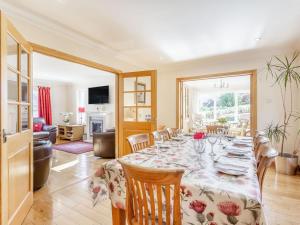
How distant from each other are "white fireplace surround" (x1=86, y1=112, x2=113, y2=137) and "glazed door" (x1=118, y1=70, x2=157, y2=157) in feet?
8.58

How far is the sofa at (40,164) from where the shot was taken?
2.49 metres

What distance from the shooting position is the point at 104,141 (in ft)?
13.8

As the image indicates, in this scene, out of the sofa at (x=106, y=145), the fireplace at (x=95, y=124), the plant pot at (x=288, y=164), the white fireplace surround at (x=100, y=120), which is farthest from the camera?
the fireplace at (x=95, y=124)

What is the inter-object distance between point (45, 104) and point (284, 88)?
24.9 feet

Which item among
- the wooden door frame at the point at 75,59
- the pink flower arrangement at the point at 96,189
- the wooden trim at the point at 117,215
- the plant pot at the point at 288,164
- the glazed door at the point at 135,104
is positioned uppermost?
the wooden door frame at the point at 75,59

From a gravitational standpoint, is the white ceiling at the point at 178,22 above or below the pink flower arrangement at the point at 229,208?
above

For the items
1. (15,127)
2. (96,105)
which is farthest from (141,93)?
(96,105)

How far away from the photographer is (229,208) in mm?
927

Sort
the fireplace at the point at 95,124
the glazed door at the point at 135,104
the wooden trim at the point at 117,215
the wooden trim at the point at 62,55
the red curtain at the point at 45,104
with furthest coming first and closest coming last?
the red curtain at the point at 45,104
the fireplace at the point at 95,124
the glazed door at the point at 135,104
the wooden trim at the point at 62,55
the wooden trim at the point at 117,215

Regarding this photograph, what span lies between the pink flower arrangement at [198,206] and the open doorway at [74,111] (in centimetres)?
289

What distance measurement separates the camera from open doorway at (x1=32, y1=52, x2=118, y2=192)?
4.24 meters

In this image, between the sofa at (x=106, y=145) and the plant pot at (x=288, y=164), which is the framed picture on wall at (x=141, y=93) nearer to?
the sofa at (x=106, y=145)

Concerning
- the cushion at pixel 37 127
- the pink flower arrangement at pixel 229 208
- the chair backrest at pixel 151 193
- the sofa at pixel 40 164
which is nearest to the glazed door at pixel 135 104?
the sofa at pixel 40 164

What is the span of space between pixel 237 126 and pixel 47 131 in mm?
7333
